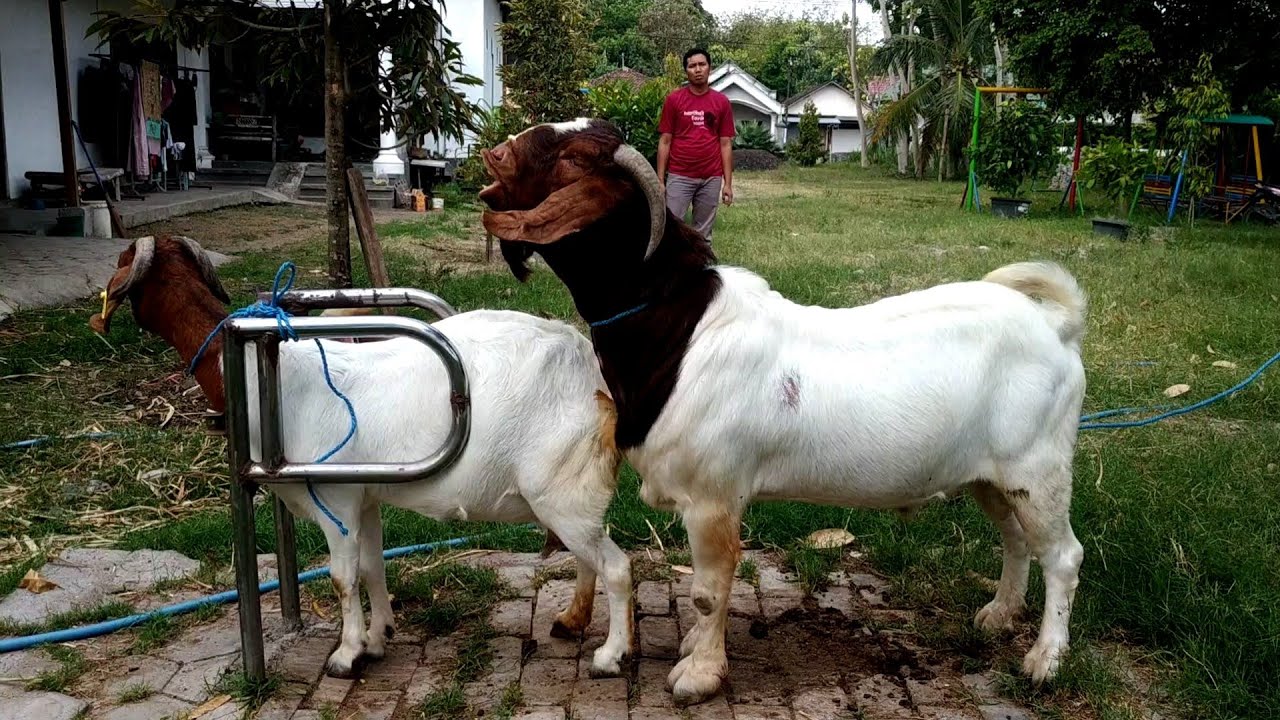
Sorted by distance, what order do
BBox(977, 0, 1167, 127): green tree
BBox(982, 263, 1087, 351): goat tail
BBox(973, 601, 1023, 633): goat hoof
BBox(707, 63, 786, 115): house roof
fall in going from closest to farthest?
1. BBox(982, 263, 1087, 351): goat tail
2. BBox(973, 601, 1023, 633): goat hoof
3. BBox(977, 0, 1167, 127): green tree
4. BBox(707, 63, 786, 115): house roof

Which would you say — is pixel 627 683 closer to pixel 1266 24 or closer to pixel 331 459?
pixel 331 459

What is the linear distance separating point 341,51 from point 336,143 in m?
0.63

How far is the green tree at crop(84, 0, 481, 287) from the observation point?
7078 mm

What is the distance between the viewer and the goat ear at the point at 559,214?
9.52 ft

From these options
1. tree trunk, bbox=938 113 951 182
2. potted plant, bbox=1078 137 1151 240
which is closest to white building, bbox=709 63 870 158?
tree trunk, bbox=938 113 951 182

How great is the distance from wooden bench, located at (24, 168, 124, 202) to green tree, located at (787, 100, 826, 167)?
2932 cm

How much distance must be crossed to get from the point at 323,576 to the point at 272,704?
96 centimetres

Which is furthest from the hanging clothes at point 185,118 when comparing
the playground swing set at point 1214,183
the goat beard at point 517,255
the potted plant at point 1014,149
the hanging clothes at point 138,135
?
the goat beard at point 517,255

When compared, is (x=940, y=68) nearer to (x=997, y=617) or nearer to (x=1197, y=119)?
(x=1197, y=119)

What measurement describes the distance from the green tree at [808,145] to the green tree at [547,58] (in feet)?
87.6

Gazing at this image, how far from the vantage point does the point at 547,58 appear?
14609 millimetres

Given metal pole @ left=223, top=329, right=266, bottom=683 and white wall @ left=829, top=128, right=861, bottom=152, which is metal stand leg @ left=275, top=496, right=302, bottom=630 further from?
white wall @ left=829, top=128, right=861, bottom=152

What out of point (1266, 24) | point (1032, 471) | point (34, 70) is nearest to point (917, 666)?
point (1032, 471)

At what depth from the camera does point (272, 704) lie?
3279 millimetres
